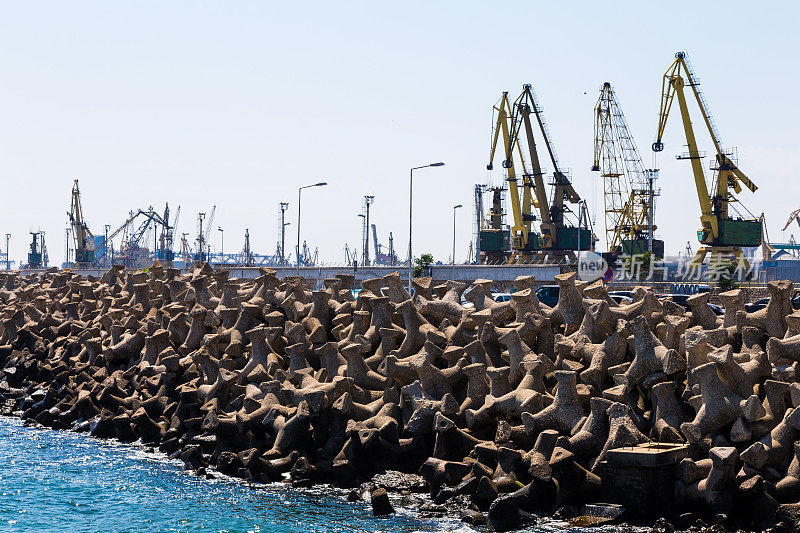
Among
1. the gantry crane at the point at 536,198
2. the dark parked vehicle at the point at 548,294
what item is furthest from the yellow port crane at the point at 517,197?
the dark parked vehicle at the point at 548,294

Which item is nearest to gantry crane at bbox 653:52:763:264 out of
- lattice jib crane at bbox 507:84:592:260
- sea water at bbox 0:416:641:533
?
lattice jib crane at bbox 507:84:592:260

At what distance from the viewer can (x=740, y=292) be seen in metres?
18.6

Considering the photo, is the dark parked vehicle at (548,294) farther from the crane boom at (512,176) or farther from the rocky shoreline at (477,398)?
the crane boom at (512,176)

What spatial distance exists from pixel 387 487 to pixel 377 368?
4.08 meters

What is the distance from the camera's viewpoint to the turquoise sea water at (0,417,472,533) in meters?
15.7

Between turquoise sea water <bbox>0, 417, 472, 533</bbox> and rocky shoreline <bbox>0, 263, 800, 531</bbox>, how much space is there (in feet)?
1.85

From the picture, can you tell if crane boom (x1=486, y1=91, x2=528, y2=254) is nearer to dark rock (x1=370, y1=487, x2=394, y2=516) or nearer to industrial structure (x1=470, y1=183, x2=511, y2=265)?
industrial structure (x1=470, y1=183, x2=511, y2=265)

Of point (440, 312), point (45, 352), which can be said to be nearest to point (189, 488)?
point (440, 312)

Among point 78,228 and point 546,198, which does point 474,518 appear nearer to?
point 546,198

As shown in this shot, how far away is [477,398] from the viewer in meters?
17.8

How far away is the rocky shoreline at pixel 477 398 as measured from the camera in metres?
14.3

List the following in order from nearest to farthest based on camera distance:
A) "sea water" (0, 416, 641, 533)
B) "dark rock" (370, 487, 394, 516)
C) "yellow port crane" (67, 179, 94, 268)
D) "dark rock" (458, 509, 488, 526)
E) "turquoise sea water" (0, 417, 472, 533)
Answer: "dark rock" (458, 509, 488, 526)
"dark rock" (370, 487, 394, 516)
"sea water" (0, 416, 641, 533)
"turquoise sea water" (0, 417, 472, 533)
"yellow port crane" (67, 179, 94, 268)

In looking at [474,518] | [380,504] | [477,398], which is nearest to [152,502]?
[380,504]

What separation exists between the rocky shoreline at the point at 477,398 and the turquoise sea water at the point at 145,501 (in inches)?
22.2
